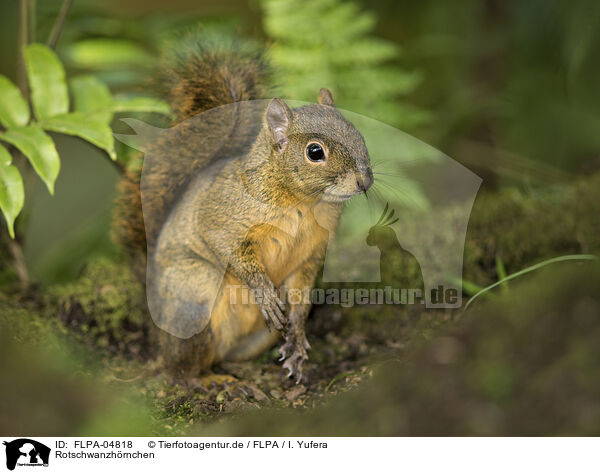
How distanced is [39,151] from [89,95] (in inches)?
14.7

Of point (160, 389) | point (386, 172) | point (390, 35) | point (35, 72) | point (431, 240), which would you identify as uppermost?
point (390, 35)

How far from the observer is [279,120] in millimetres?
963

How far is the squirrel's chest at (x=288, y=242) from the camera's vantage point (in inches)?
42.1

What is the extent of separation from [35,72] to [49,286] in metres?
0.58

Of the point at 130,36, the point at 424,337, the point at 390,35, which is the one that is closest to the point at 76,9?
the point at 130,36

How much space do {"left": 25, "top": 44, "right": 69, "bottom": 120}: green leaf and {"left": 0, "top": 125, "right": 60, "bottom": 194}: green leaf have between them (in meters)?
0.14

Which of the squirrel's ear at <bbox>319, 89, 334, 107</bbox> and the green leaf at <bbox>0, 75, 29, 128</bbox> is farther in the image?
the green leaf at <bbox>0, 75, 29, 128</bbox>

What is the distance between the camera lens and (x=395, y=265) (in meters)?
1.44

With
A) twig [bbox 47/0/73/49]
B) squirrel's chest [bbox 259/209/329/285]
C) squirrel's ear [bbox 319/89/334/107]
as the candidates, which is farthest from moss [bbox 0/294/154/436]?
twig [bbox 47/0/73/49]

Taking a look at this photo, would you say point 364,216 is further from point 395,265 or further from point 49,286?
point 49,286

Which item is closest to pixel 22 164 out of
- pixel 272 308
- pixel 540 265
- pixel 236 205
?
pixel 236 205

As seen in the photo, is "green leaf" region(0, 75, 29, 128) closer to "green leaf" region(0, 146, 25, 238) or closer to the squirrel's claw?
"green leaf" region(0, 146, 25, 238)

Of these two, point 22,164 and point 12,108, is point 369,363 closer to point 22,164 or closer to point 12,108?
point 12,108

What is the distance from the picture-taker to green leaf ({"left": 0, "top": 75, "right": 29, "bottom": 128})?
134 cm
